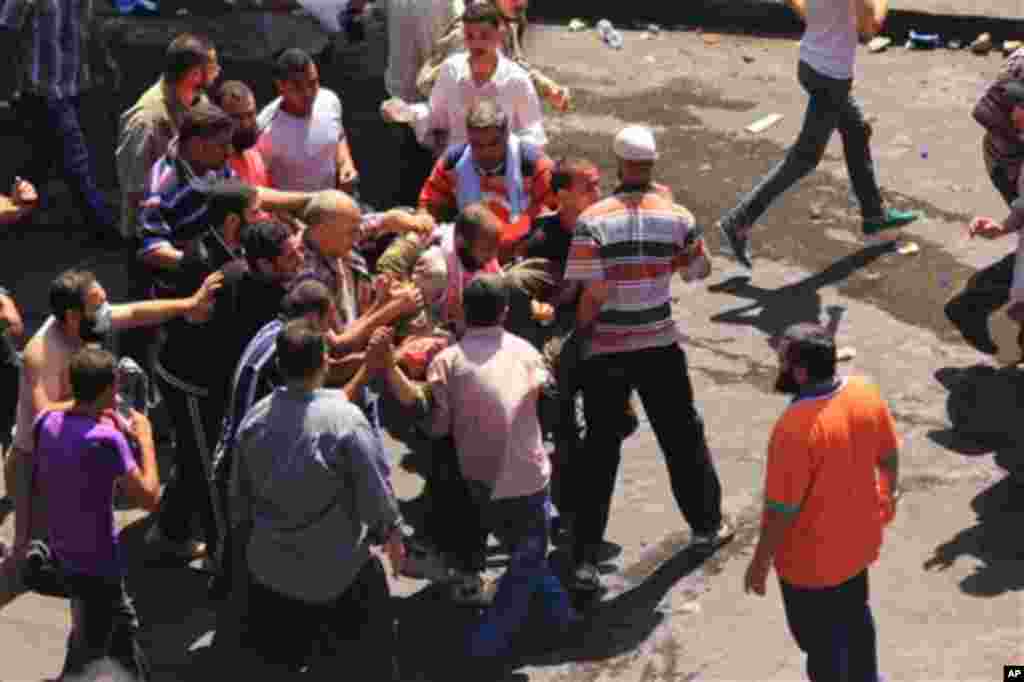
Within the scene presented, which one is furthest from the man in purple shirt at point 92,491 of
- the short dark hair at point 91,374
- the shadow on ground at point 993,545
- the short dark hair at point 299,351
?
the shadow on ground at point 993,545

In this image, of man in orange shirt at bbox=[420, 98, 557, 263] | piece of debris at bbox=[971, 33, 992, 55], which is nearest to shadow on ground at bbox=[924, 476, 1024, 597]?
man in orange shirt at bbox=[420, 98, 557, 263]

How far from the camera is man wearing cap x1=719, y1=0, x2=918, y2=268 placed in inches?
436

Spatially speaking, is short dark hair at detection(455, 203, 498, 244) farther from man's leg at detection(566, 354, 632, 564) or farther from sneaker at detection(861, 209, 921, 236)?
sneaker at detection(861, 209, 921, 236)

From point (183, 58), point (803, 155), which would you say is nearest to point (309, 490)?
point (183, 58)

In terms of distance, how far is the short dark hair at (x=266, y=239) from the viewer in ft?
25.1

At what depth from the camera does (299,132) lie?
951 centimetres

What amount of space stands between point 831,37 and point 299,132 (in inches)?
128

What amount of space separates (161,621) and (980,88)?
7.69 meters

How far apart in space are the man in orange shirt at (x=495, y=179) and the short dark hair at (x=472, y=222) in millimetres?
775

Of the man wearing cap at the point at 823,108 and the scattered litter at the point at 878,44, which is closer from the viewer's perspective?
the man wearing cap at the point at 823,108

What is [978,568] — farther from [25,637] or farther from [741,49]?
[741,49]

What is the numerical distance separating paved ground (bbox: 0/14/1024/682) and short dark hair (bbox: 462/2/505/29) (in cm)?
201

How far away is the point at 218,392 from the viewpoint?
26.6ft

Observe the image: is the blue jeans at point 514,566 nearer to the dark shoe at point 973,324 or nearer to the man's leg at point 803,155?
the dark shoe at point 973,324
